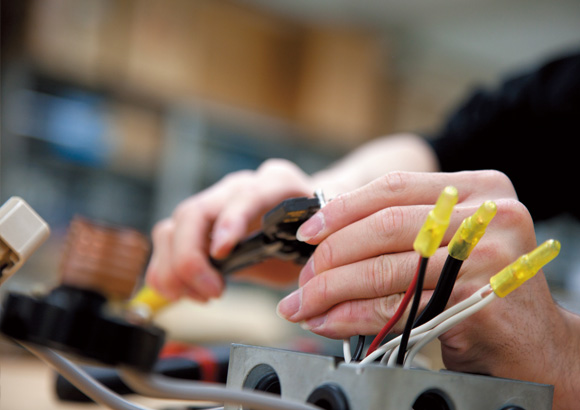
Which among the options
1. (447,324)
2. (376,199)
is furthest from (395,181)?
(447,324)

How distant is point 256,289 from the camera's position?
2.75 meters

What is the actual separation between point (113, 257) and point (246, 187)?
15.9 inches

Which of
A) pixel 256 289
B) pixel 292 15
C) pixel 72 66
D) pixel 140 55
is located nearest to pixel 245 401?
pixel 72 66

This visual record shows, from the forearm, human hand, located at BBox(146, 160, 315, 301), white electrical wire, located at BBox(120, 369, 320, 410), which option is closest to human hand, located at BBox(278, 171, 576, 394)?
white electrical wire, located at BBox(120, 369, 320, 410)

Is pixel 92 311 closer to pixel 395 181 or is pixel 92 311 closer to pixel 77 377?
pixel 77 377

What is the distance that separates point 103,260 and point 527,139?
3.38 ft

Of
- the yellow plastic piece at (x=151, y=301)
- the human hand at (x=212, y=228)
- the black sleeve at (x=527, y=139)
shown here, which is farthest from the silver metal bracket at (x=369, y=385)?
the black sleeve at (x=527, y=139)

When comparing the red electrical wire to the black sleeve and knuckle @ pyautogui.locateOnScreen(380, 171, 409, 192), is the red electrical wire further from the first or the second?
the black sleeve

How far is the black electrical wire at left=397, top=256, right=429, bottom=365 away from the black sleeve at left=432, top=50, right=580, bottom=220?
809 mm

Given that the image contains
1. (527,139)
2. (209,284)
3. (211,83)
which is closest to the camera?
(209,284)

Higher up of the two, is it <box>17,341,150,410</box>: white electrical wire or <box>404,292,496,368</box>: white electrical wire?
<box>404,292,496,368</box>: white electrical wire

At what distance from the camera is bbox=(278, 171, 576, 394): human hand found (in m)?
0.35

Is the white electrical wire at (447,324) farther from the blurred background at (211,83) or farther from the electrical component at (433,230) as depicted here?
the blurred background at (211,83)

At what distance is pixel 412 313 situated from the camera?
0.93ft
